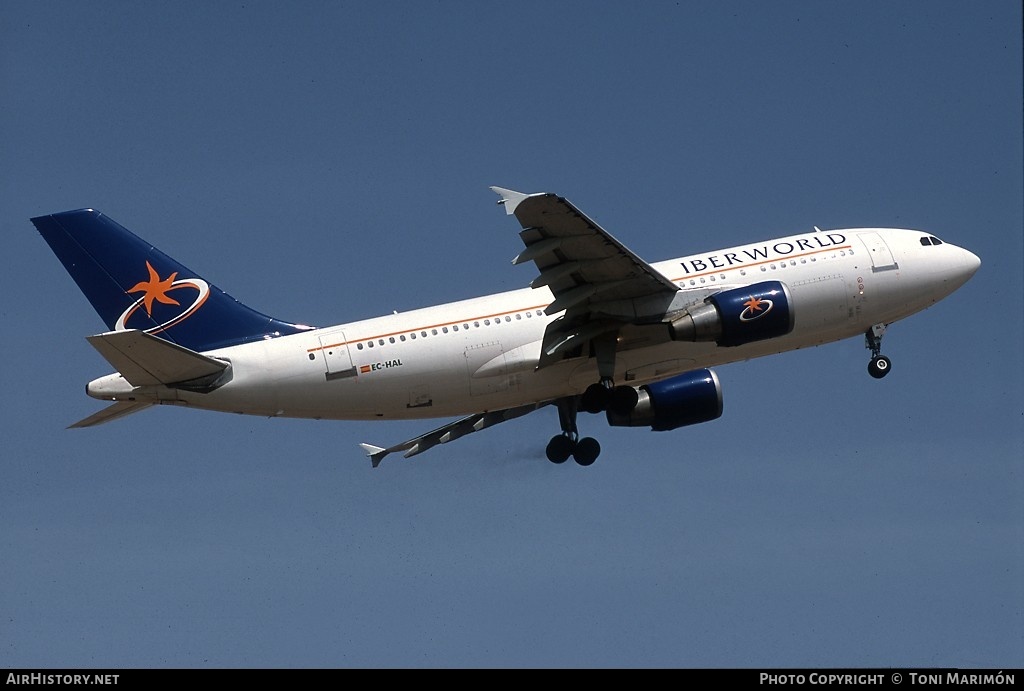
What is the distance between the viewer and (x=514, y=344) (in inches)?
1678

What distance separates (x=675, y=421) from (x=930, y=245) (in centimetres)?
1094

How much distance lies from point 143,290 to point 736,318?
18.3 metres

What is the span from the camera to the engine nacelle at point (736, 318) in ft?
138

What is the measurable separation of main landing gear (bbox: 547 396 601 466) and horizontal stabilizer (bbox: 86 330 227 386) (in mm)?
13096

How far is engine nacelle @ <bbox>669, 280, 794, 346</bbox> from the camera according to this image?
138 ft

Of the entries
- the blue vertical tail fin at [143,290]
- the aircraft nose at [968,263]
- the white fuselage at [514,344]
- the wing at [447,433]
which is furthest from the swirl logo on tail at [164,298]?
the aircraft nose at [968,263]

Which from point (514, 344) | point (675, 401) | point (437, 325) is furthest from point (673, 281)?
point (437, 325)

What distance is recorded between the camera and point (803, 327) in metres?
44.5

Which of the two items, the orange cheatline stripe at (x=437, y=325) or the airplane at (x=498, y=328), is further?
the orange cheatline stripe at (x=437, y=325)

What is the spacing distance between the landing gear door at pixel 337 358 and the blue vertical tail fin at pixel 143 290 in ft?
5.52

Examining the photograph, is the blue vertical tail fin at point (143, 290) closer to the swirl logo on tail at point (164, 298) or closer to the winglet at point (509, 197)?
the swirl logo on tail at point (164, 298)

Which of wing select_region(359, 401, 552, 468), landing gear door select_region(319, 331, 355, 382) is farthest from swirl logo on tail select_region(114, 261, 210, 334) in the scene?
wing select_region(359, 401, 552, 468)

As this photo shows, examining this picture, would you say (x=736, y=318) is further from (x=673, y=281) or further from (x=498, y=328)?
(x=498, y=328)
